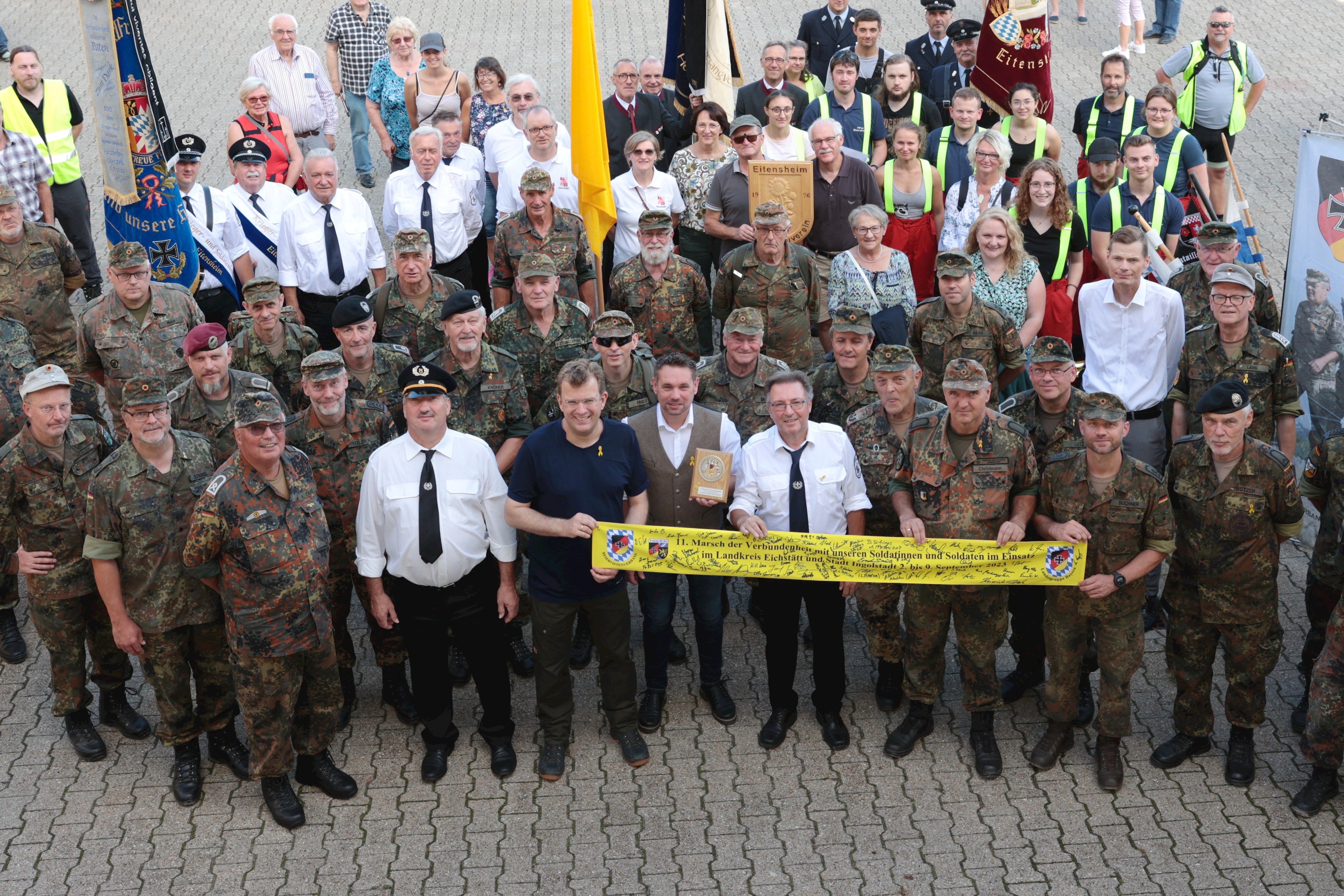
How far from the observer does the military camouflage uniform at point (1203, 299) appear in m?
7.59

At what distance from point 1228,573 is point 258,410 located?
15.4 feet

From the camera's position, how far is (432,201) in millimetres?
9461

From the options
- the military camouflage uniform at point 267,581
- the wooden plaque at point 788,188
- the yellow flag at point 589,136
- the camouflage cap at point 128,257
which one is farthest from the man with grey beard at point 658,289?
the camouflage cap at point 128,257

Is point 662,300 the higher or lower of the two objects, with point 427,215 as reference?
lower

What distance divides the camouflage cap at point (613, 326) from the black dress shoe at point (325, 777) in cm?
271

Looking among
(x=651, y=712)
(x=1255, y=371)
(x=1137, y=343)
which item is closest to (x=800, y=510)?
(x=651, y=712)

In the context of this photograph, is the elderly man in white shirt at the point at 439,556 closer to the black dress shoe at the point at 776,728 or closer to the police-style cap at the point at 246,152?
the black dress shoe at the point at 776,728

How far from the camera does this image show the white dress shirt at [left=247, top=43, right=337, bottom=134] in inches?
476

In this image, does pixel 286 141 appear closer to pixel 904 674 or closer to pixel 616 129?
pixel 616 129

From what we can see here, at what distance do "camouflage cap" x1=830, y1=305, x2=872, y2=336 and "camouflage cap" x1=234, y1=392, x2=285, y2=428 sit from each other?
3.04 metres

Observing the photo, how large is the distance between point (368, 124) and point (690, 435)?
362 inches

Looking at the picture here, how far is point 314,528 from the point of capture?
6141mm

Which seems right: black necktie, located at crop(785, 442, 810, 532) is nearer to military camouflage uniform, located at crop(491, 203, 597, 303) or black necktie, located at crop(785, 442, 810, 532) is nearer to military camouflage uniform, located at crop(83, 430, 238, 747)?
military camouflage uniform, located at crop(491, 203, 597, 303)

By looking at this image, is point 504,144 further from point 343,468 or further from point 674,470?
point 674,470
